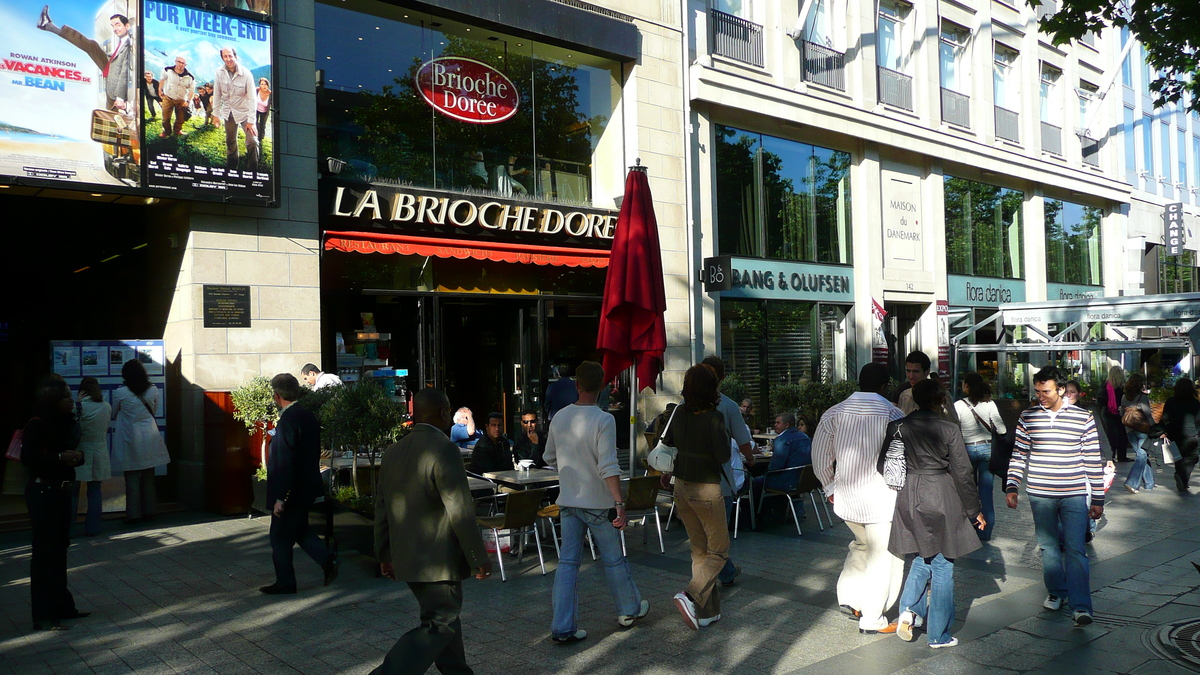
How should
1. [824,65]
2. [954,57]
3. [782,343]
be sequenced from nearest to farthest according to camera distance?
[782,343]
[824,65]
[954,57]

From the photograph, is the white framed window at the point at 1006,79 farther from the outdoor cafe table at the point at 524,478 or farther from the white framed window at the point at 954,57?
the outdoor cafe table at the point at 524,478

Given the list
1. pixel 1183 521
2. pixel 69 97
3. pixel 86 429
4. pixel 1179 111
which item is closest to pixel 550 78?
pixel 69 97

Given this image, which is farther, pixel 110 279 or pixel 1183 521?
pixel 110 279

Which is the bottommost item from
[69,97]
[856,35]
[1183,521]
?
[1183,521]

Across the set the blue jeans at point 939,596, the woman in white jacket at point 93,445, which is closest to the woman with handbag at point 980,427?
the blue jeans at point 939,596

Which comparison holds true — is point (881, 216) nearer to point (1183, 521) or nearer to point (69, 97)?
point (1183, 521)

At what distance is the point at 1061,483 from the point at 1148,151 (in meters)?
29.3

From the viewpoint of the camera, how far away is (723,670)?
17.1 ft

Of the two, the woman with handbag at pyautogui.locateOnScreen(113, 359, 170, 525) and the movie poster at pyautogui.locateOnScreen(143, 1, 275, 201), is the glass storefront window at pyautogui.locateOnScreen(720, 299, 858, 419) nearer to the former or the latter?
the movie poster at pyautogui.locateOnScreen(143, 1, 275, 201)

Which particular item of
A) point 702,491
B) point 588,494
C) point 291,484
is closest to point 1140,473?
point 702,491

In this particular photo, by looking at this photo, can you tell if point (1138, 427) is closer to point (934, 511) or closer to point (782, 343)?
point (782, 343)

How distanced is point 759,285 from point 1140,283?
18529 mm

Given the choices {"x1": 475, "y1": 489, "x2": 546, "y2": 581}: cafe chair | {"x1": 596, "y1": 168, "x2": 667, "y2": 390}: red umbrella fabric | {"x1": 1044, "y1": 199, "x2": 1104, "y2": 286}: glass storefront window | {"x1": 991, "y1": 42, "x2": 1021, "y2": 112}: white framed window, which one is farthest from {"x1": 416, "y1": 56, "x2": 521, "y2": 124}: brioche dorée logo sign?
{"x1": 1044, "y1": 199, "x2": 1104, "y2": 286}: glass storefront window

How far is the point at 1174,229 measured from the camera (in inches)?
1114
